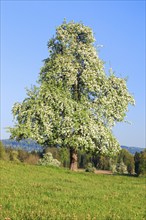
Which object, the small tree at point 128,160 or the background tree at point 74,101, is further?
the small tree at point 128,160

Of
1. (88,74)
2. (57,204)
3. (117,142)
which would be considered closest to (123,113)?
(117,142)

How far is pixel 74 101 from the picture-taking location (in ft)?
139

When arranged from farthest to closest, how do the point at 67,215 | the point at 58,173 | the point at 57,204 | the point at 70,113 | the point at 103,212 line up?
the point at 70,113
the point at 58,173
the point at 57,204
the point at 103,212
the point at 67,215

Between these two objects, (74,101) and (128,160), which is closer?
(74,101)

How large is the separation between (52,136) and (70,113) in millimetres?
3263

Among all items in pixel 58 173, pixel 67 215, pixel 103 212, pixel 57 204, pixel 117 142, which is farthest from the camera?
pixel 117 142

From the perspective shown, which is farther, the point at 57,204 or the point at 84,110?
the point at 84,110

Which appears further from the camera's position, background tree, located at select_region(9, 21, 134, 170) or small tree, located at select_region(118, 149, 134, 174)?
small tree, located at select_region(118, 149, 134, 174)

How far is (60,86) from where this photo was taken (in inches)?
1679

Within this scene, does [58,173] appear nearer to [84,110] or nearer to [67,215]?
[84,110]

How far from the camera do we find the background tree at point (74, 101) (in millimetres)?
41250

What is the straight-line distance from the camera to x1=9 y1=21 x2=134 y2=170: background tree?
41.2 meters

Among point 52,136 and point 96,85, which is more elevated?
point 96,85

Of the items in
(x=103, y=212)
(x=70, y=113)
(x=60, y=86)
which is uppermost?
(x=60, y=86)
